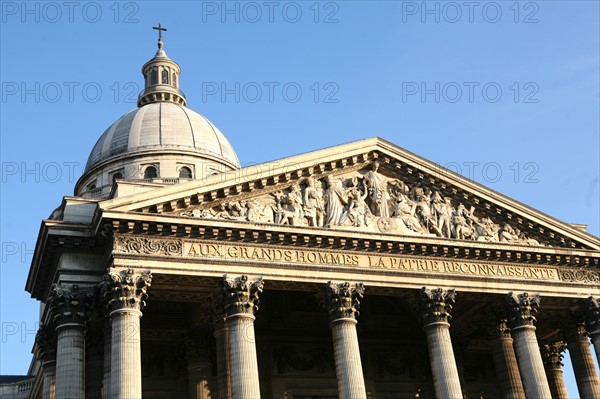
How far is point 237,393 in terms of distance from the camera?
26.9 metres

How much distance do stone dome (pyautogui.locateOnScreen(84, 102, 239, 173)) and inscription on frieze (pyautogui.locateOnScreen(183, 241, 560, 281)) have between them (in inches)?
1243

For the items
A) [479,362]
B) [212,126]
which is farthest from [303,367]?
[212,126]

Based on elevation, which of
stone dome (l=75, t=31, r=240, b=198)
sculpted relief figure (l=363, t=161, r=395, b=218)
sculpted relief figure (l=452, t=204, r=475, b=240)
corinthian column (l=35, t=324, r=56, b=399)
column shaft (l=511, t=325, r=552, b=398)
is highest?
stone dome (l=75, t=31, r=240, b=198)

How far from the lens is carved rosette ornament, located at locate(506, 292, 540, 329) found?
3256 centimetres

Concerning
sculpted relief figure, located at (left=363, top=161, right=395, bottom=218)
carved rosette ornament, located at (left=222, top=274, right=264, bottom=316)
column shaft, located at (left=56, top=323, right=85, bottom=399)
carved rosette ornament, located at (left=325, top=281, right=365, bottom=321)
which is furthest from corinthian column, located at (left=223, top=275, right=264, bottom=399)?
sculpted relief figure, located at (left=363, top=161, right=395, bottom=218)

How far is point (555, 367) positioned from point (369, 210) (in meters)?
14.3

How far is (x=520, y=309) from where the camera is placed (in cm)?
3275

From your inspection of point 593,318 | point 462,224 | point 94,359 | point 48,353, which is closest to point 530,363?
point 593,318

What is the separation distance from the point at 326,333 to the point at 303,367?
2041mm

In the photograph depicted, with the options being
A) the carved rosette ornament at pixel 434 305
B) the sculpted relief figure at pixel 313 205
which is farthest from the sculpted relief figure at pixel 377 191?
the carved rosette ornament at pixel 434 305

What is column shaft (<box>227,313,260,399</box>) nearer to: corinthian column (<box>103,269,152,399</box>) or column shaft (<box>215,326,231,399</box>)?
column shaft (<box>215,326,231,399</box>)

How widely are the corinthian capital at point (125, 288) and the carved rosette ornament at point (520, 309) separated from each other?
1502 centimetres

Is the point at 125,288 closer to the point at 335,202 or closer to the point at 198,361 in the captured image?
the point at 198,361

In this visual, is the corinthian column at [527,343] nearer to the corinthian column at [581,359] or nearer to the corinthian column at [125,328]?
Result: the corinthian column at [581,359]
